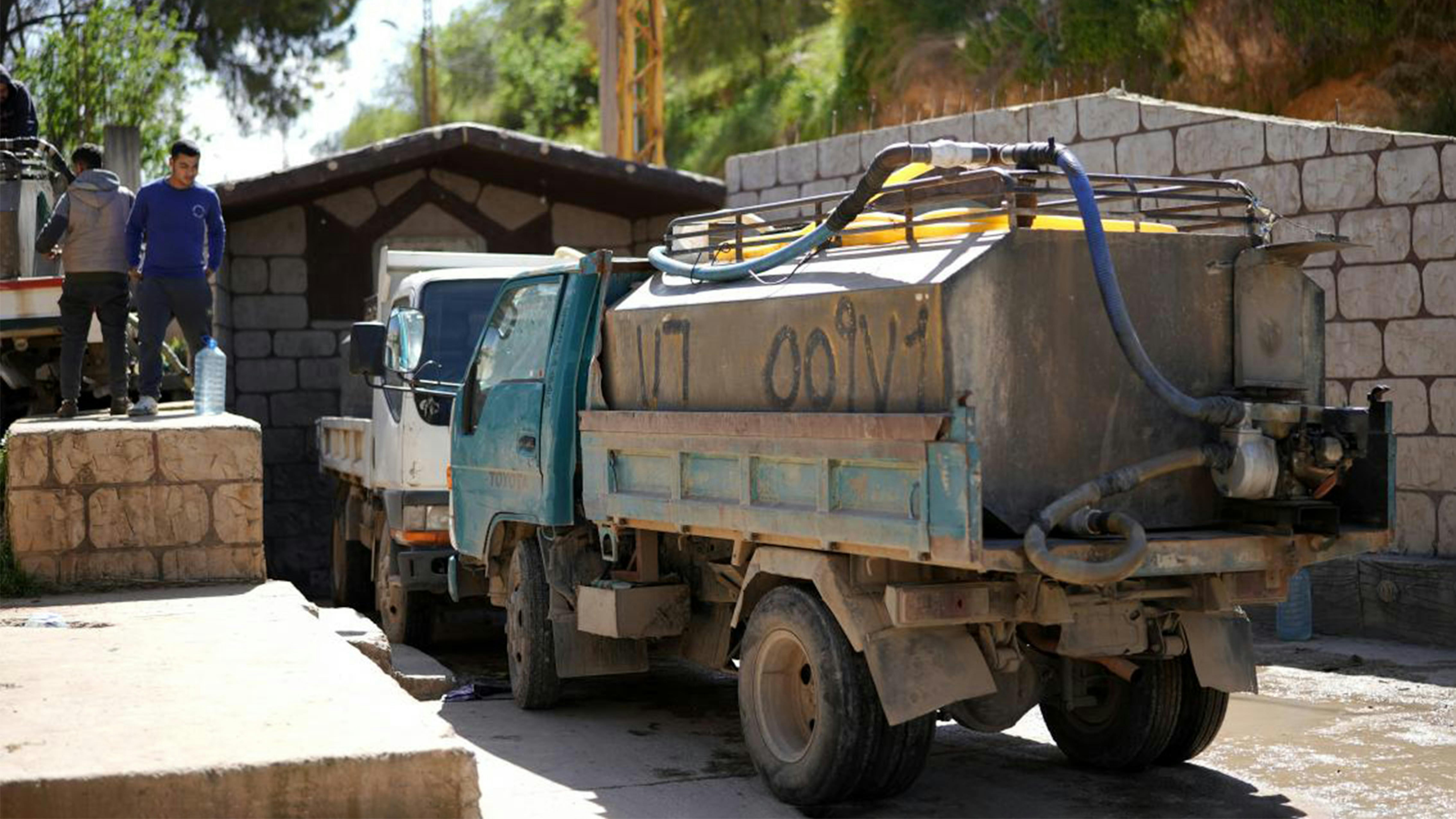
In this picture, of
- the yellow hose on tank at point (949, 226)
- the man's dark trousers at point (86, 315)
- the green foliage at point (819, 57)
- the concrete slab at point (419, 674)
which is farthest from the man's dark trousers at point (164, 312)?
the green foliage at point (819, 57)

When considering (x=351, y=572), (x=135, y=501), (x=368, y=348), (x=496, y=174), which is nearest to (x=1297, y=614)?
(x=368, y=348)

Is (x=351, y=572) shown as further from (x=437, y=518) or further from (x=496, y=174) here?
(x=496, y=174)

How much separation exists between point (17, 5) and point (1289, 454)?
35.7 meters

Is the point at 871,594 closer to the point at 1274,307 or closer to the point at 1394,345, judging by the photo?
the point at 1274,307

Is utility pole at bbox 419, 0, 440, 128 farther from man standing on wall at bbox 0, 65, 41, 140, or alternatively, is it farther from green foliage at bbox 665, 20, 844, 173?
man standing on wall at bbox 0, 65, 41, 140

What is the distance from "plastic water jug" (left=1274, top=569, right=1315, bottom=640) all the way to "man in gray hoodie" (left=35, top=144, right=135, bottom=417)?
24.0 ft

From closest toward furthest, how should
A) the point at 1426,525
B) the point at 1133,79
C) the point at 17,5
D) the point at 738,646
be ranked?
1. the point at 738,646
2. the point at 1426,525
3. the point at 1133,79
4. the point at 17,5

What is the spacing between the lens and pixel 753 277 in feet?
24.8

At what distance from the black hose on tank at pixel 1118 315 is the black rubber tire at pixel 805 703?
1.52 meters

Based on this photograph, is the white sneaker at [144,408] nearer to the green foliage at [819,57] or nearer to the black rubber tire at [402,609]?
the black rubber tire at [402,609]

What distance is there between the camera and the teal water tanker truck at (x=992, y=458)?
6.29m

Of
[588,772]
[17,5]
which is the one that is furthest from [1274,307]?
[17,5]

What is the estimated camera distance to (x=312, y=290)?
680 inches

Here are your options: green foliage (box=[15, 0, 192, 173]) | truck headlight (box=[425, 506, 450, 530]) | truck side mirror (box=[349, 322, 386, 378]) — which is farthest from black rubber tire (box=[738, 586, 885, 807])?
green foliage (box=[15, 0, 192, 173])
